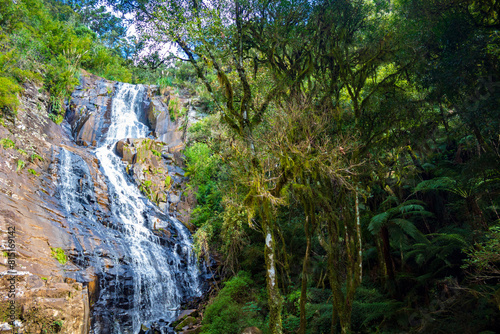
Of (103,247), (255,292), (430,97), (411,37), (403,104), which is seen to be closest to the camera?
(430,97)

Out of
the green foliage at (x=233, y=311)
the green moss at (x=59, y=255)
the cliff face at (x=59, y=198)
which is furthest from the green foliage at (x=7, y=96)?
the green foliage at (x=233, y=311)

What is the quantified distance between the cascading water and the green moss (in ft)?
2.51

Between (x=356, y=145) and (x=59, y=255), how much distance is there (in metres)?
10.4

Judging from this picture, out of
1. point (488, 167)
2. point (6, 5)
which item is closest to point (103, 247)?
point (488, 167)

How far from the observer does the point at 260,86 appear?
880 centimetres

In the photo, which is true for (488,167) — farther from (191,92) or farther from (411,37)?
(191,92)

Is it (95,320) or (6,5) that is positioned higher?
(6,5)

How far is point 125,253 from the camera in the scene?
12.6m

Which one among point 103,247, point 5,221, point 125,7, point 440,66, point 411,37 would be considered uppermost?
point 125,7

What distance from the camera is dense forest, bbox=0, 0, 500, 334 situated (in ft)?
18.4

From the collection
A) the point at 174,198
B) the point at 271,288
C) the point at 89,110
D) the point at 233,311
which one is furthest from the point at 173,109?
the point at 271,288

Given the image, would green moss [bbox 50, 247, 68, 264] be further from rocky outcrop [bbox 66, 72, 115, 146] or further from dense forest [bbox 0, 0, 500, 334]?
rocky outcrop [bbox 66, 72, 115, 146]

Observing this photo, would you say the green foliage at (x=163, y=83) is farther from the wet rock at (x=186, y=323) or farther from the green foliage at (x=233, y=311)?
the wet rock at (x=186, y=323)

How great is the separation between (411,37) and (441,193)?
5.39 m
